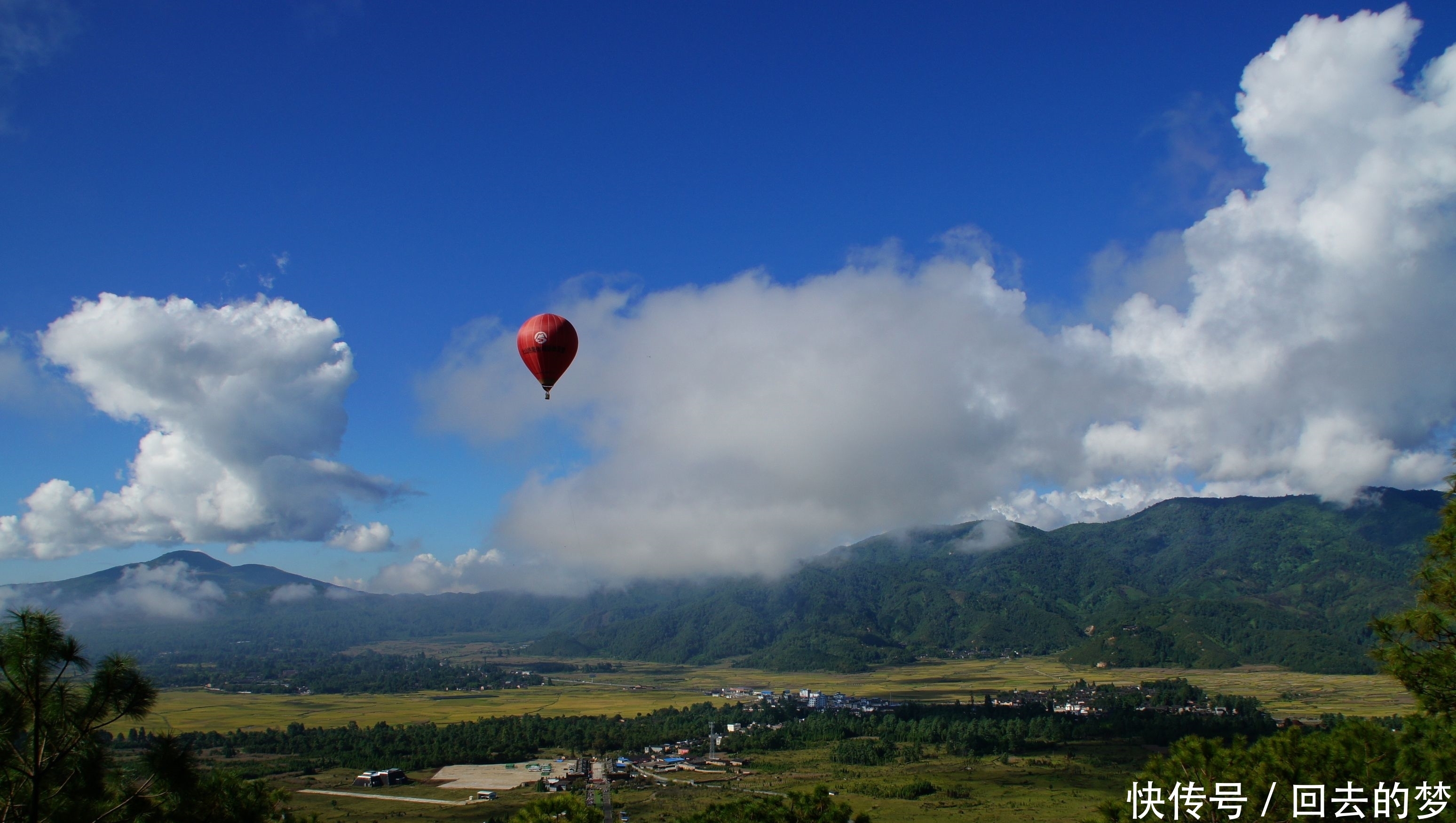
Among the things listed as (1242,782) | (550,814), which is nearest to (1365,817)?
(1242,782)

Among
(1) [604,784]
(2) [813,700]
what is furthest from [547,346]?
(2) [813,700]

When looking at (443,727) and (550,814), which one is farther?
(443,727)

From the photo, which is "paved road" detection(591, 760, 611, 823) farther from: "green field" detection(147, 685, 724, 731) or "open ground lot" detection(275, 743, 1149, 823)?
"green field" detection(147, 685, 724, 731)

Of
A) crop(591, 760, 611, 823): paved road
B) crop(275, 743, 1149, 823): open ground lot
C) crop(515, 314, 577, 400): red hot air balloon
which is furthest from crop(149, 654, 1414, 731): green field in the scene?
crop(515, 314, 577, 400): red hot air balloon

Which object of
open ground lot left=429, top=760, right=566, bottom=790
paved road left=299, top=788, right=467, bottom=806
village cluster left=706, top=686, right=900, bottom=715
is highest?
paved road left=299, top=788, right=467, bottom=806

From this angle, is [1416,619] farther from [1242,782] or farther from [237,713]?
[237,713]
